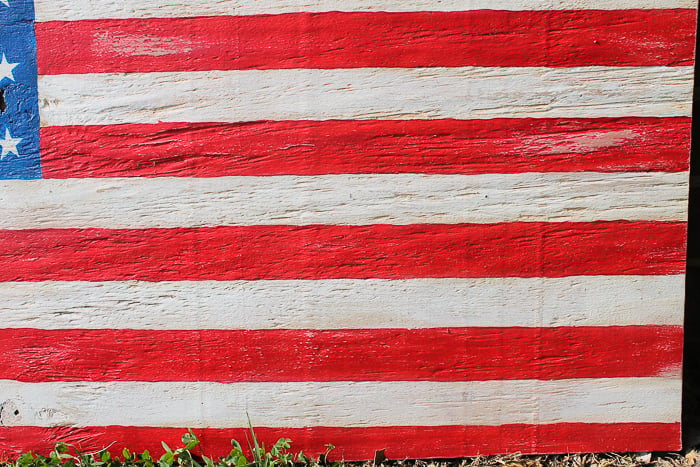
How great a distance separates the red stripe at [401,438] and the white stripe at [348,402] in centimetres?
3

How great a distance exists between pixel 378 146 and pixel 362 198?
21cm

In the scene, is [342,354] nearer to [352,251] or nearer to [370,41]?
[352,251]

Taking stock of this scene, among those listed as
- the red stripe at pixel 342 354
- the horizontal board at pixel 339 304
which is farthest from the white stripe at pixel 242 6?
the red stripe at pixel 342 354

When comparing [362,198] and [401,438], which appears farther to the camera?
[401,438]

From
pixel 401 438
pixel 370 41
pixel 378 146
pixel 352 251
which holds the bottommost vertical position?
pixel 401 438

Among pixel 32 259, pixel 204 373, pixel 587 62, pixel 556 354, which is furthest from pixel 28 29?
pixel 556 354

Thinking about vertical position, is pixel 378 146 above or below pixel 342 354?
above

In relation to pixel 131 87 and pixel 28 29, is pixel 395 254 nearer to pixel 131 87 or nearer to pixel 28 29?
pixel 131 87

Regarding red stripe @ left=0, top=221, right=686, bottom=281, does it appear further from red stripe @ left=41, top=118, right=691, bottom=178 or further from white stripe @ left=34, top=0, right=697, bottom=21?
white stripe @ left=34, top=0, right=697, bottom=21

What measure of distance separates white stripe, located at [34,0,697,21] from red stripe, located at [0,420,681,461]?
1608mm

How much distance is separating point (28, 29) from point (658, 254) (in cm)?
254

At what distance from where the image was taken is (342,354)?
2.27 meters

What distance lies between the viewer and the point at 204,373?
7.49ft

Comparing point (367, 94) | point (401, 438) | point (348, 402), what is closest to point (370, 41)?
point (367, 94)
